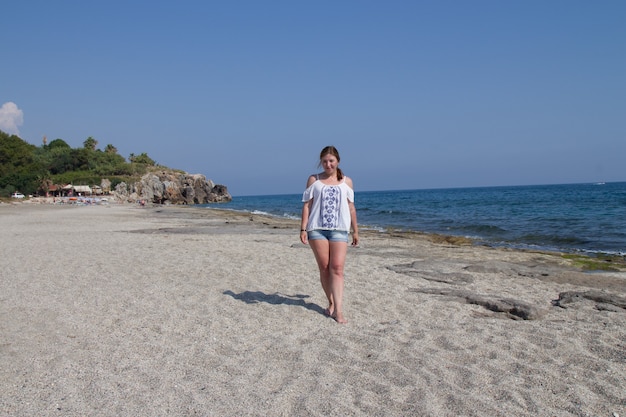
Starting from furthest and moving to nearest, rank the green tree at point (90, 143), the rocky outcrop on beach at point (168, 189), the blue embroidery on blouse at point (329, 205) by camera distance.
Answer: the green tree at point (90, 143), the rocky outcrop on beach at point (168, 189), the blue embroidery on blouse at point (329, 205)


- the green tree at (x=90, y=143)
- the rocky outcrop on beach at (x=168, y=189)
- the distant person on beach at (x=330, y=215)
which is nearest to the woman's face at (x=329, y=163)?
the distant person on beach at (x=330, y=215)

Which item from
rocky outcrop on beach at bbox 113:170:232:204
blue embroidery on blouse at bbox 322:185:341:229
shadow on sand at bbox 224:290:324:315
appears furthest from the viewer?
rocky outcrop on beach at bbox 113:170:232:204

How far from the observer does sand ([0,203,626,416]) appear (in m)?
3.14

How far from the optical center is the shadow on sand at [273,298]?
581 centimetres

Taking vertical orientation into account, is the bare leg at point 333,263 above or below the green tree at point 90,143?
below

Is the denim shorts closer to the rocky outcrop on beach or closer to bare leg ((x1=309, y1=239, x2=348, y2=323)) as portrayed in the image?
bare leg ((x1=309, y1=239, x2=348, y2=323))

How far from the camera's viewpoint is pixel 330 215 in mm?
4895

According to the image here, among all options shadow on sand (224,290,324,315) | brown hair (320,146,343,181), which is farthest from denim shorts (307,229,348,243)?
shadow on sand (224,290,324,315)

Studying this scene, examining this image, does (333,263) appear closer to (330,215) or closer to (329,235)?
(329,235)

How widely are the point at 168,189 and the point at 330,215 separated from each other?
69896mm

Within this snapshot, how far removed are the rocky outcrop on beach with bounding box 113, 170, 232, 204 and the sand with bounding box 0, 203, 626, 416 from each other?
60749 mm

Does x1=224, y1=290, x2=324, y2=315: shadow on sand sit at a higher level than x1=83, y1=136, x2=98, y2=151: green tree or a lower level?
lower

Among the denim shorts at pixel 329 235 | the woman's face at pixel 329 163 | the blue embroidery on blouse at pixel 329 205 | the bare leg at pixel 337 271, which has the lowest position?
the bare leg at pixel 337 271

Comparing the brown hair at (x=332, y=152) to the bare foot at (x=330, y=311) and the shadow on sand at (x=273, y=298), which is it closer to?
the bare foot at (x=330, y=311)
